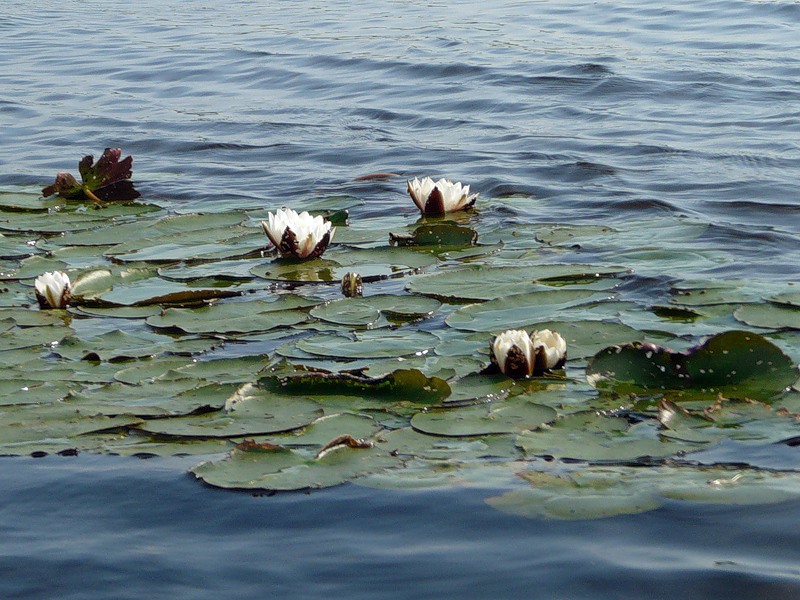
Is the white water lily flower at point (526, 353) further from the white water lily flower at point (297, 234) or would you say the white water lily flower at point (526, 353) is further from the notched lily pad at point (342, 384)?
the white water lily flower at point (297, 234)

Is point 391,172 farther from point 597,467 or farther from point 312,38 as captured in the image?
point 312,38

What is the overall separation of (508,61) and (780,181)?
4.53 m

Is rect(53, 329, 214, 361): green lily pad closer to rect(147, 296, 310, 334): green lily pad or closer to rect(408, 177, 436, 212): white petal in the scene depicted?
rect(147, 296, 310, 334): green lily pad

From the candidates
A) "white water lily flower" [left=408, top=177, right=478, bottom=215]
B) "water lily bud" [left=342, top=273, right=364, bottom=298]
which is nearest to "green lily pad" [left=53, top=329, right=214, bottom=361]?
"water lily bud" [left=342, top=273, right=364, bottom=298]

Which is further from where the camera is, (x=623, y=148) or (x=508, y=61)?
(x=508, y=61)

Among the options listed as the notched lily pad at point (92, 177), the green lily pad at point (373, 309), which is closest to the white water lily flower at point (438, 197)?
the green lily pad at point (373, 309)

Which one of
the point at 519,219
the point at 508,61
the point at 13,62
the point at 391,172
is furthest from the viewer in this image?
the point at 13,62

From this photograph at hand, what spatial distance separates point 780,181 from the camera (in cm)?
514

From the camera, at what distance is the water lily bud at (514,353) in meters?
2.61

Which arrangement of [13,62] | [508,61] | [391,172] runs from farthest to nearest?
1. [13,62]
2. [508,61]
3. [391,172]

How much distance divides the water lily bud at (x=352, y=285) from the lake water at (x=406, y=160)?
1.00 m

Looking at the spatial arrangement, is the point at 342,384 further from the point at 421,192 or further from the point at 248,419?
the point at 421,192

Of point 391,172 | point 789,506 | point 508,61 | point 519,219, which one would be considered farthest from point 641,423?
point 508,61

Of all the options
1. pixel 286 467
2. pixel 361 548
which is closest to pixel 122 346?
pixel 286 467
